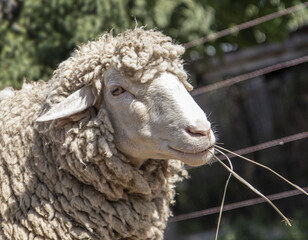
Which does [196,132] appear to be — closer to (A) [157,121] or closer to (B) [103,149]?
(A) [157,121]

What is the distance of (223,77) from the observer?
10727 millimetres

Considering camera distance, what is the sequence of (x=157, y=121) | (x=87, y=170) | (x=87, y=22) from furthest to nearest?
(x=87, y=22) < (x=87, y=170) < (x=157, y=121)

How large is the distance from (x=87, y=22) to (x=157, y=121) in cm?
368

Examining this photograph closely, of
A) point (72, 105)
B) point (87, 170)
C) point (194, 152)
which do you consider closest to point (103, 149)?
point (87, 170)

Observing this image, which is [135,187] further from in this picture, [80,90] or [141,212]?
[80,90]

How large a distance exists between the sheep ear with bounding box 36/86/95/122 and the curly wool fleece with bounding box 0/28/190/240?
0.15 feet

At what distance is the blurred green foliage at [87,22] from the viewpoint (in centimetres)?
687

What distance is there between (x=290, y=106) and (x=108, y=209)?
7.46m

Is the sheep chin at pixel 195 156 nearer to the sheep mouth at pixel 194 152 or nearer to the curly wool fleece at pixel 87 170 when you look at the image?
the sheep mouth at pixel 194 152

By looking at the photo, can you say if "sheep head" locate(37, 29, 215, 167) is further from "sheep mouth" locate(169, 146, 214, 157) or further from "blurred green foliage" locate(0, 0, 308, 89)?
"blurred green foliage" locate(0, 0, 308, 89)

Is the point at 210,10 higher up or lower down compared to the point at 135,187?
higher up

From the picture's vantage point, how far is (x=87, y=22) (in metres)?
6.86

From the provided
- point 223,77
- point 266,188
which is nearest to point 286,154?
point 266,188

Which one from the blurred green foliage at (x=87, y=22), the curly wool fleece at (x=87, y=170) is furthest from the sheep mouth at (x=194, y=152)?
the blurred green foliage at (x=87, y=22)
